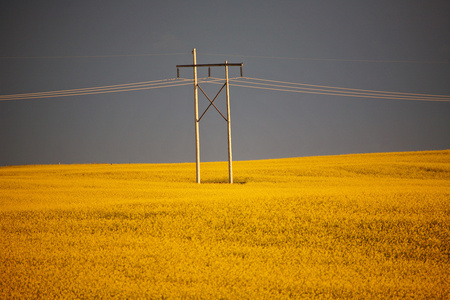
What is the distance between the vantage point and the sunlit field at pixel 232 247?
9.29 m

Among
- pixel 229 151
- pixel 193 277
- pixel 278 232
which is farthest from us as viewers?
pixel 229 151

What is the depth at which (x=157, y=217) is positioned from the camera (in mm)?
15477

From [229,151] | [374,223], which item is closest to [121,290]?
[374,223]

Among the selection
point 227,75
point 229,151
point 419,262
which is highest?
point 227,75

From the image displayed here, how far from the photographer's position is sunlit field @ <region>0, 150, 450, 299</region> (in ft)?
30.5

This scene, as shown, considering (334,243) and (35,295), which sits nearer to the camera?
(35,295)

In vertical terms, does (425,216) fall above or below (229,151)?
below

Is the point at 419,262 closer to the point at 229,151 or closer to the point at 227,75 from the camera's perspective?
the point at 229,151

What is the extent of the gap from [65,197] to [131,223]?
825 centimetres

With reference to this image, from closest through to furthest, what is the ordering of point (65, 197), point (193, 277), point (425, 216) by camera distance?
1. point (193, 277)
2. point (425, 216)
3. point (65, 197)

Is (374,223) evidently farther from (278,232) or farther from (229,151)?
(229,151)

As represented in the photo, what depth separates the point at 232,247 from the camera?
40.2ft

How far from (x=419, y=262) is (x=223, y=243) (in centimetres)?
572

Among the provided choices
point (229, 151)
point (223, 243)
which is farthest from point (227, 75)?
point (223, 243)
